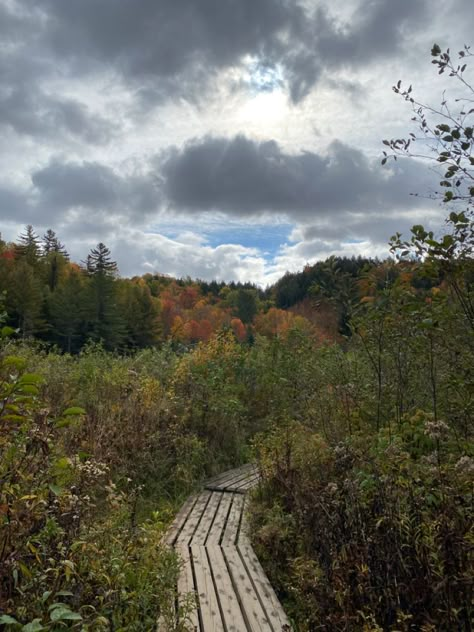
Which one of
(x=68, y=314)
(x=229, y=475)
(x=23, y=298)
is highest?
(x=23, y=298)

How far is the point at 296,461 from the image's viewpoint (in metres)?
4.68

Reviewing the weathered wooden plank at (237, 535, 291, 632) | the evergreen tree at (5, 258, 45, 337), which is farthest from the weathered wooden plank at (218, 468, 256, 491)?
the evergreen tree at (5, 258, 45, 337)

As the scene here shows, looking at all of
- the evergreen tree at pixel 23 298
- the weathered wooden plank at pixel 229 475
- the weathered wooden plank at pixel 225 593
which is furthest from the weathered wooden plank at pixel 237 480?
the evergreen tree at pixel 23 298

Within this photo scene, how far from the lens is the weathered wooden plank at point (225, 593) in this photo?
2.81 m

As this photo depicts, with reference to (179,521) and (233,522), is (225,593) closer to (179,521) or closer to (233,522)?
(233,522)

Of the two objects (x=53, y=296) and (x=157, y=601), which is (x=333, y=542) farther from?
(x=53, y=296)

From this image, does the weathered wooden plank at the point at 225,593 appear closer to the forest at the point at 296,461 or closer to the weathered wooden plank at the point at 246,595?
the weathered wooden plank at the point at 246,595

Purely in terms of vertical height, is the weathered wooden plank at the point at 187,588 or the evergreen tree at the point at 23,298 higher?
the evergreen tree at the point at 23,298

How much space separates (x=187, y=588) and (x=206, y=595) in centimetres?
15

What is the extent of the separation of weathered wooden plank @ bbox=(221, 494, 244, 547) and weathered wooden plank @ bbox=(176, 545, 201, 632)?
1.31 ft

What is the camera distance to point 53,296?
40.3 m

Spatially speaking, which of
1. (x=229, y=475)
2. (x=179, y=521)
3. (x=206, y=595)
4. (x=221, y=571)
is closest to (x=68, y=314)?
(x=229, y=475)

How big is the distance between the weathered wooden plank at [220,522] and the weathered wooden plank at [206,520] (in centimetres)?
4

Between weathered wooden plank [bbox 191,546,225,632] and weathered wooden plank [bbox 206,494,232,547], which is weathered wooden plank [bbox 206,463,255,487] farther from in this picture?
weathered wooden plank [bbox 191,546,225,632]
